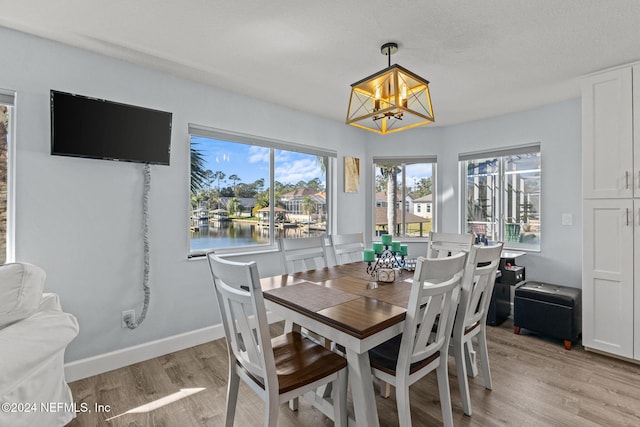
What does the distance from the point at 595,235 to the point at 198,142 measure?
3.64 meters

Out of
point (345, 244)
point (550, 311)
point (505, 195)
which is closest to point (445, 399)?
point (345, 244)

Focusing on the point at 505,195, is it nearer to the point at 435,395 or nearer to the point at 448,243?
the point at 448,243

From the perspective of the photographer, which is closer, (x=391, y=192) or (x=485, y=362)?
(x=485, y=362)

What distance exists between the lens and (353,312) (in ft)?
5.11

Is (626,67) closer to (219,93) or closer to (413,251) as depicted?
(413,251)

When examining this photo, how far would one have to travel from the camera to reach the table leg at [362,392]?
56.2 inches

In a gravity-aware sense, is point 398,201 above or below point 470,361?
above

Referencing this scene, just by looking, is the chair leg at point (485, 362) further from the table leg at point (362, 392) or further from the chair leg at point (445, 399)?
the table leg at point (362, 392)

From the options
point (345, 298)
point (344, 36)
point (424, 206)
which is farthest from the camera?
point (424, 206)

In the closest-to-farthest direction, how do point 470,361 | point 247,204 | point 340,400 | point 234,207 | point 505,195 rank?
1. point 340,400
2. point 470,361
3. point 234,207
4. point 247,204
5. point 505,195

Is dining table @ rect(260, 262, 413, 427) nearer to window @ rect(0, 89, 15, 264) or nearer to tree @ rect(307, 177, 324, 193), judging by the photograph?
window @ rect(0, 89, 15, 264)

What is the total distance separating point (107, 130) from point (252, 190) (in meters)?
1.46

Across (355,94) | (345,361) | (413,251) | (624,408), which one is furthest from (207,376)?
(413,251)

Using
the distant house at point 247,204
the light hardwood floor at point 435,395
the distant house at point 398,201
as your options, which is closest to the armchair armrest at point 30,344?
the light hardwood floor at point 435,395
